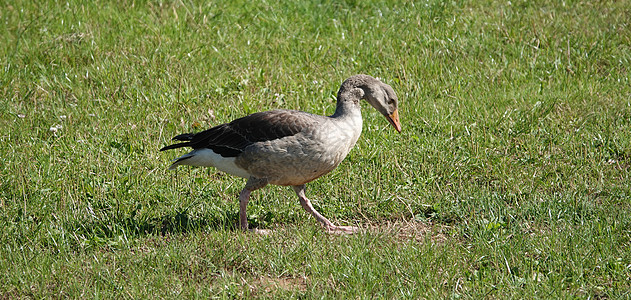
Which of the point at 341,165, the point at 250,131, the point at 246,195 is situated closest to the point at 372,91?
the point at 250,131

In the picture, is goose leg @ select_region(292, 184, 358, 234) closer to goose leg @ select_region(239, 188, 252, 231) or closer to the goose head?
goose leg @ select_region(239, 188, 252, 231)

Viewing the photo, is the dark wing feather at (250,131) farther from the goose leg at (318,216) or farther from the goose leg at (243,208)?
the goose leg at (318,216)

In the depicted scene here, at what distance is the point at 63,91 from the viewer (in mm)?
8625

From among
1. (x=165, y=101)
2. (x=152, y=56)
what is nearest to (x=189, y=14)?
(x=152, y=56)

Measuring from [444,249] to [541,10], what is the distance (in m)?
5.73

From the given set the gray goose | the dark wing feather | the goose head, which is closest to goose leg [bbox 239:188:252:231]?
the gray goose

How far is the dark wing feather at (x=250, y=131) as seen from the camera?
604cm

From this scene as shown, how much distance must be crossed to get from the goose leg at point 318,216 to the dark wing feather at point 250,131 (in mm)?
565

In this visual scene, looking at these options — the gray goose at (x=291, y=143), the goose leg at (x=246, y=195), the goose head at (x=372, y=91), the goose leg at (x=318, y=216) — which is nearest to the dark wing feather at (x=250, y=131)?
the gray goose at (x=291, y=143)

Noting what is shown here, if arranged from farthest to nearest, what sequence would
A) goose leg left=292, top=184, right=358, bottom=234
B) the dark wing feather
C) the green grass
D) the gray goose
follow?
goose leg left=292, top=184, right=358, bottom=234, the dark wing feather, the gray goose, the green grass

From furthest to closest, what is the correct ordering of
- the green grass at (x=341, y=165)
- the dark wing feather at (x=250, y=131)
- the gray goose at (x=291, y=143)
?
1. the dark wing feather at (x=250, y=131)
2. the gray goose at (x=291, y=143)
3. the green grass at (x=341, y=165)

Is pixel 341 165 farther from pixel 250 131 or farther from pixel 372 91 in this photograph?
pixel 250 131

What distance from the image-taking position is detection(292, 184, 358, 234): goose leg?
617 centimetres

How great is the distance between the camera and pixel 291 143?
595 centimetres
